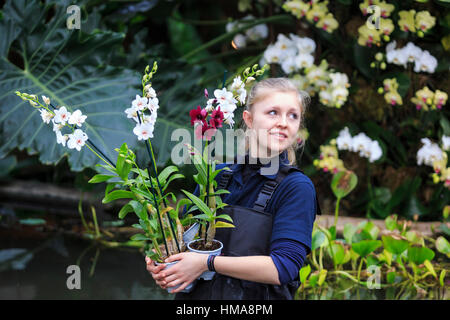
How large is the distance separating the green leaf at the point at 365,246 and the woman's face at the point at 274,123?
2.80ft

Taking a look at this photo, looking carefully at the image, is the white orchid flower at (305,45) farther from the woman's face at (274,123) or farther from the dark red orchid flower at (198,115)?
the dark red orchid flower at (198,115)

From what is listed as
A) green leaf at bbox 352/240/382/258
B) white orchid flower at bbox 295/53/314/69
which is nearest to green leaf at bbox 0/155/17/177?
white orchid flower at bbox 295/53/314/69

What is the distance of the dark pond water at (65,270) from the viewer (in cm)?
182

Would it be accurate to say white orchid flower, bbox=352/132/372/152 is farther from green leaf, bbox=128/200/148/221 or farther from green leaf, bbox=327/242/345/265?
green leaf, bbox=128/200/148/221

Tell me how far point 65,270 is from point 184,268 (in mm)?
1369

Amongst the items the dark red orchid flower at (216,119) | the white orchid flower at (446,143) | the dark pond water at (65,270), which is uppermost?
the white orchid flower at (446,143)

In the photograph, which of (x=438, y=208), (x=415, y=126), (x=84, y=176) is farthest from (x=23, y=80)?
(x=438, y=208)

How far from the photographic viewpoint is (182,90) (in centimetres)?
244

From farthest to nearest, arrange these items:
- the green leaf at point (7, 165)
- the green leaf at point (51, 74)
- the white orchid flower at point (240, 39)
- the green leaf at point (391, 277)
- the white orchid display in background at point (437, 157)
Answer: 1. the green leaf at point (7, 165)
2. the white orchid flower at point (240, 39)
3. the white orchid display in background at point (437, 157)
4. the green leaf at point (51, 74)
5. the green leaf at point (391, 277)

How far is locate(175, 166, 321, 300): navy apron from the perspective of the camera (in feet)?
3.01

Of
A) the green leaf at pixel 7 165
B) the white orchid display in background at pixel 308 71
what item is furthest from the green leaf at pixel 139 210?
the green leaf at pixel 7 165

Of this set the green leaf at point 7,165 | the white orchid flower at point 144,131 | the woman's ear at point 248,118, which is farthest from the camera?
the green leaf at point 7,165

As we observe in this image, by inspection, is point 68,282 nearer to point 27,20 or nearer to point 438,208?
point 27,20

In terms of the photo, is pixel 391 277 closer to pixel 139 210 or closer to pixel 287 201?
pixel 287 201
